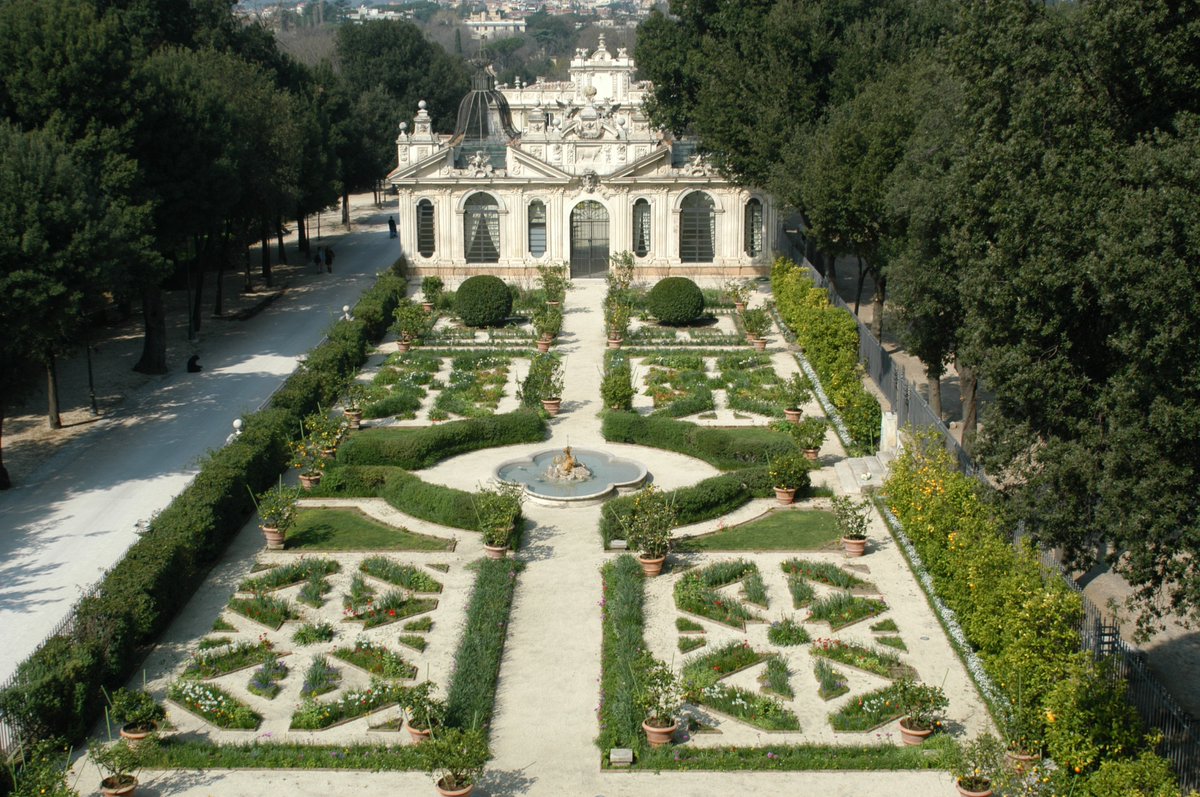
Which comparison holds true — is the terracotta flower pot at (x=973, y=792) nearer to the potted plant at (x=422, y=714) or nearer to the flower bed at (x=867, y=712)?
the flower bed at (x=867, y=712)

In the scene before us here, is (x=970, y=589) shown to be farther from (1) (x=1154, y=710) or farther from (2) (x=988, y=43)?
(2) (x=988, y=43)

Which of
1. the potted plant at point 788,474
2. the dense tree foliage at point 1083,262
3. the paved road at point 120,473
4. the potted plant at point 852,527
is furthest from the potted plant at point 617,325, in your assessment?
the potted plant at point 852,527

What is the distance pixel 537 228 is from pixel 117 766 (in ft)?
138

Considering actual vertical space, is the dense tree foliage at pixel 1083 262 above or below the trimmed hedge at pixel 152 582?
above

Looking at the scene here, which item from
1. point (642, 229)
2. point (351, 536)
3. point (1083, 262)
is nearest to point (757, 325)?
point (642, 229)

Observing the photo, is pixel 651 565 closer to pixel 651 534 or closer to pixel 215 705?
pixel 651 534

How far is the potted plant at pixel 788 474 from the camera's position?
104ft

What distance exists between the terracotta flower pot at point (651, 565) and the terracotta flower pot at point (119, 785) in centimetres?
1157

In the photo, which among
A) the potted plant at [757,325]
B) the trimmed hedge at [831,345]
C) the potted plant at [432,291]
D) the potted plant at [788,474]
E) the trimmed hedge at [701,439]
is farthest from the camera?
the potted plant at [432,291]

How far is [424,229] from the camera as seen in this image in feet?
195

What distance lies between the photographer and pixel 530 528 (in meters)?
30.4

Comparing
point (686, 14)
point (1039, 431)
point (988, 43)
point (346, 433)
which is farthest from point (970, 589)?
point (686, 14)

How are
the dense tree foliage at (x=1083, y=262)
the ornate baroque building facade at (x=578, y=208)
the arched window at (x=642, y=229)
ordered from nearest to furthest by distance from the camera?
the dense tree foliage at (x=1083, y=262) < the ornate baroque building facade at (x=578, y=208) < the arched window at (x=642, y=229)

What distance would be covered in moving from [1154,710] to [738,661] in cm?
677
